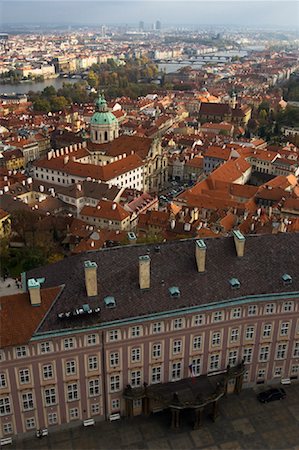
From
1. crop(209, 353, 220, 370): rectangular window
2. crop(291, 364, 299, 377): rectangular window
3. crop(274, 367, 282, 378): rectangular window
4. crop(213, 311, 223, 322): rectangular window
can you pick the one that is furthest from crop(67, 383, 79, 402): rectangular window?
crop(291, 364, 299, 377): rectangular window

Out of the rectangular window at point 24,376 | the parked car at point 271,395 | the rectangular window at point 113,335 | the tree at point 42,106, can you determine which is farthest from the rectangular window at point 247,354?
the tree at point 42,106

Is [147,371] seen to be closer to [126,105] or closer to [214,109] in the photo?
[214,109]

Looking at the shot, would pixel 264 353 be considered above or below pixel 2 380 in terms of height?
below

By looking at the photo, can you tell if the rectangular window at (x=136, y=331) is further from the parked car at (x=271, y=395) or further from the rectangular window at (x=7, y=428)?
the parked car at (x=271, y=395)

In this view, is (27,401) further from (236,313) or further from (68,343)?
(236,313)

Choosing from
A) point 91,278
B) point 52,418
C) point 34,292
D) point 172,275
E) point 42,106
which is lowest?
point 42,106

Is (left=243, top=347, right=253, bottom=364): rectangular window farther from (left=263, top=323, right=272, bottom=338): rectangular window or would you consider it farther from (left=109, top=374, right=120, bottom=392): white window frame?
(left=109, top=374, right=120, bottom=392): white window frame

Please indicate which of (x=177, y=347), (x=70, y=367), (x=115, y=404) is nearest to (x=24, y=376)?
(x=70, y=367)
